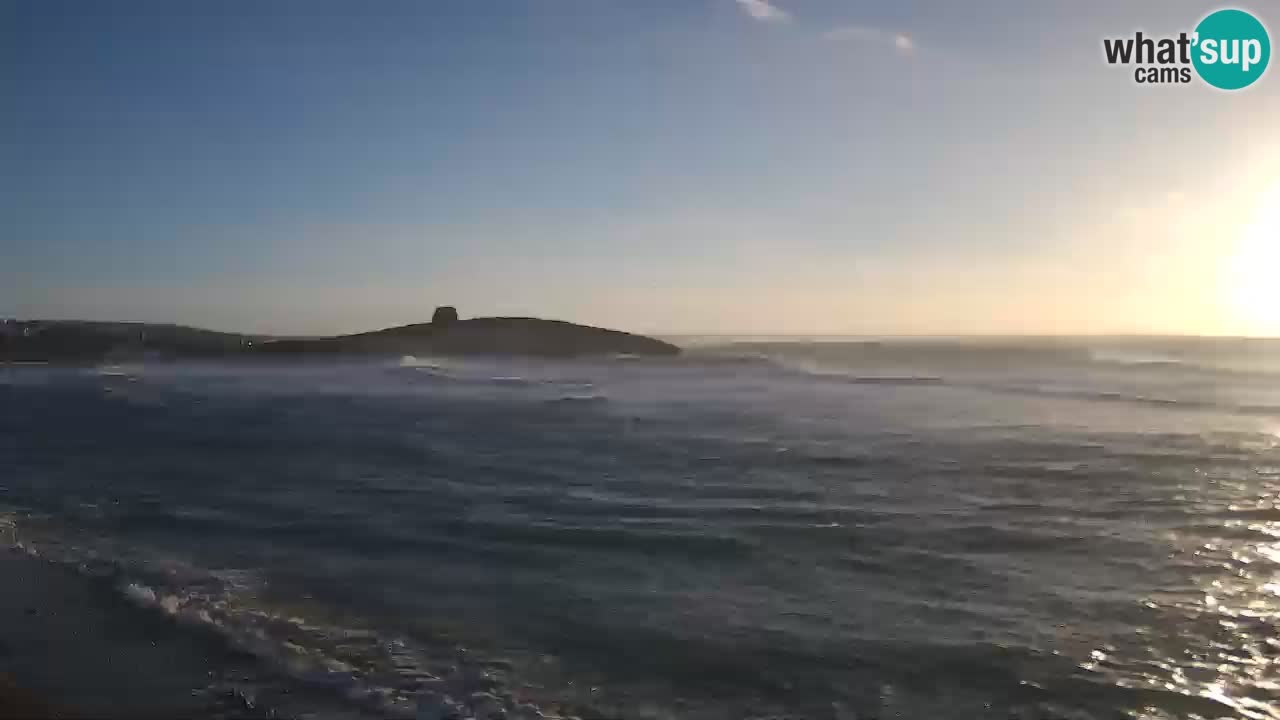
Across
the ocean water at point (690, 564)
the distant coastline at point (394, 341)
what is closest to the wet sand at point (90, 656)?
the ocean water at point (690, 564)

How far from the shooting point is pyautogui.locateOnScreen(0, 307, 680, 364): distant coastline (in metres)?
130

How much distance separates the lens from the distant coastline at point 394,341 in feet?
426

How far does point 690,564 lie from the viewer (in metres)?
14.2

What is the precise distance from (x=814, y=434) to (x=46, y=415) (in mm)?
35479

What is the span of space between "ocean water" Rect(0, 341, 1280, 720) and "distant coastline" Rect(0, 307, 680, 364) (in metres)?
106

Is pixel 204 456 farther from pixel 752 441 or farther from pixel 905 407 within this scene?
pixel 905 407

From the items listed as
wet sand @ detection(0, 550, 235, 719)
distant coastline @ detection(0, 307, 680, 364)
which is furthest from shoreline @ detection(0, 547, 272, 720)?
distant coastline @ detection(0, 307, 680, 364)

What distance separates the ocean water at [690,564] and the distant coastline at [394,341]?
105838mm

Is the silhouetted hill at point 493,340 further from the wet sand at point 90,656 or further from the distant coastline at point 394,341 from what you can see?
the wet sand at point 90,656

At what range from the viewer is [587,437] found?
1288 inches

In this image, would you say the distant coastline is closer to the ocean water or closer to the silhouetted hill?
the silhouetted hill

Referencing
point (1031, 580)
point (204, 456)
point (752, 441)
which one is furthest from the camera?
point (752, 441)

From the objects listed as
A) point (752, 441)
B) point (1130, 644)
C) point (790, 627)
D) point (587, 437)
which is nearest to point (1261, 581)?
point (1130, 644)

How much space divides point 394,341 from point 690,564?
5446 inches
